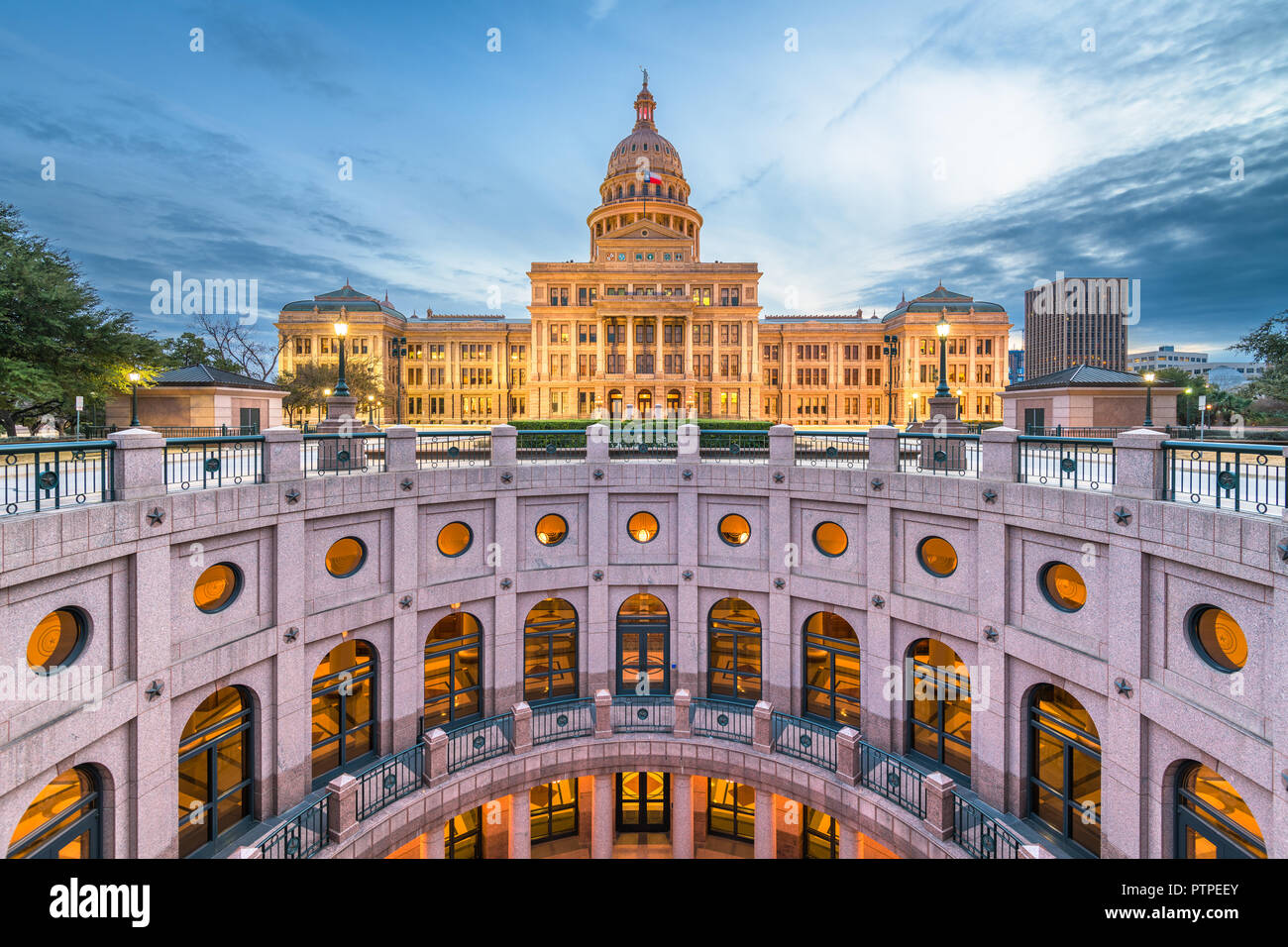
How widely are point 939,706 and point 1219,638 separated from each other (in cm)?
639

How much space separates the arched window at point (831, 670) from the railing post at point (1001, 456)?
18.9 ft

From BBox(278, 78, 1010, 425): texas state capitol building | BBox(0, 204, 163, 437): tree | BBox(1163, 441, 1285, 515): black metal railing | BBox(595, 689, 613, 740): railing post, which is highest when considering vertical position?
BBox(278, 78, 1010, 425): texas state capitol building

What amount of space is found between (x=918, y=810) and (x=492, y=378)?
7306cm

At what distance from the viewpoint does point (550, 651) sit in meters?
17.6

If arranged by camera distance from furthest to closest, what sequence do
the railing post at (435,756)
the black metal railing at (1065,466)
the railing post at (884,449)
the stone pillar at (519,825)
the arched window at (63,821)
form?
the stone pillar at (519,825)
the railing post at (884,449)
the railing post at (435,756)
the black metal railing at (1065,466)
the arched window at (63,821)

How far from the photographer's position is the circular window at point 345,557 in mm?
13914

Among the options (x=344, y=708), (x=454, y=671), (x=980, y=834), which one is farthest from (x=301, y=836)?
(x=980, y=834)

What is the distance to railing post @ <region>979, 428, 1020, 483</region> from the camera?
1236 centimetres

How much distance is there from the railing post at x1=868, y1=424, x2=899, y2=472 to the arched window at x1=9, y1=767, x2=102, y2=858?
16.8 metres

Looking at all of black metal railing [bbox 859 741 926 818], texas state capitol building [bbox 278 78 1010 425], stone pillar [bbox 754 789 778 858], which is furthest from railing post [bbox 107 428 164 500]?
texas state capitol building [bbox 278 78 1010 425]

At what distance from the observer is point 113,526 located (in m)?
9.43

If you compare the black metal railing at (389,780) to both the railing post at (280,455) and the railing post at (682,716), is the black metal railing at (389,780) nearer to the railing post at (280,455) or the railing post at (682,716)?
the railing post at (682,716)

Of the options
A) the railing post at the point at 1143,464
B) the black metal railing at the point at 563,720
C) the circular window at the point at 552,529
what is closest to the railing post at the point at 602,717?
the black metal railing at the point at 563,720

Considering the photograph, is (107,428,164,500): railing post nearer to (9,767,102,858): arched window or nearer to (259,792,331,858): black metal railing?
(9,767,102,858): arched window
